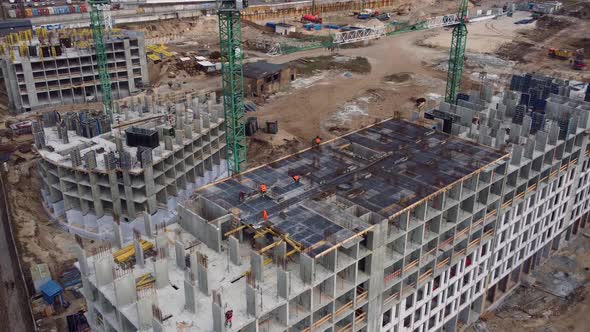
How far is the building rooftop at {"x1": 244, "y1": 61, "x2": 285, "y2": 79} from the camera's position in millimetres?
100100

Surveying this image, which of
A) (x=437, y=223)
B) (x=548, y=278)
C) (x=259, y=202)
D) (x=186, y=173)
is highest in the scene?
(x=259, y=202)

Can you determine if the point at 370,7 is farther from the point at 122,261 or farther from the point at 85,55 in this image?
the point at 122,261

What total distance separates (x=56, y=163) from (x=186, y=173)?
A: 13.5 meters

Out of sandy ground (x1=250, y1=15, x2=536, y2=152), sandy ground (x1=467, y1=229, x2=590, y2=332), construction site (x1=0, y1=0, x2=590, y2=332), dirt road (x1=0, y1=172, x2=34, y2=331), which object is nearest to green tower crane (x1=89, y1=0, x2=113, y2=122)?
construction site (x1=0, y1=0, x2=590, y2=332)

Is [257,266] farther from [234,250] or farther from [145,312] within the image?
[145,312]

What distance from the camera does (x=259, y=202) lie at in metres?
33.9

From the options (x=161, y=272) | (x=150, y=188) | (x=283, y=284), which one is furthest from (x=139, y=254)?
(x=150, y=188)

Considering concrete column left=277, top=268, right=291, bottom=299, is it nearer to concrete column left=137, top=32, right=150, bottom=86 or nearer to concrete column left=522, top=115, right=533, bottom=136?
concrete column left=522, top=115, right=533, bottom=136

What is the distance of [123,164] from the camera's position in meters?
51.8

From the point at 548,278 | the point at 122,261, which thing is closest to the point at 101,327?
the point at 122,261

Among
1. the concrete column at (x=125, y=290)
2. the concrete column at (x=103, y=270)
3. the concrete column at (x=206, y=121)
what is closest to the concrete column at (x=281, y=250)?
the concrete column at (x=125, y=290)

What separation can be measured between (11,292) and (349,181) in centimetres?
3207

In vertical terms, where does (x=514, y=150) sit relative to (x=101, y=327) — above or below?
above

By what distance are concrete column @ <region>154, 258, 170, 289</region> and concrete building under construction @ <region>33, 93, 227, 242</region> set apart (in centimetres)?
2264
